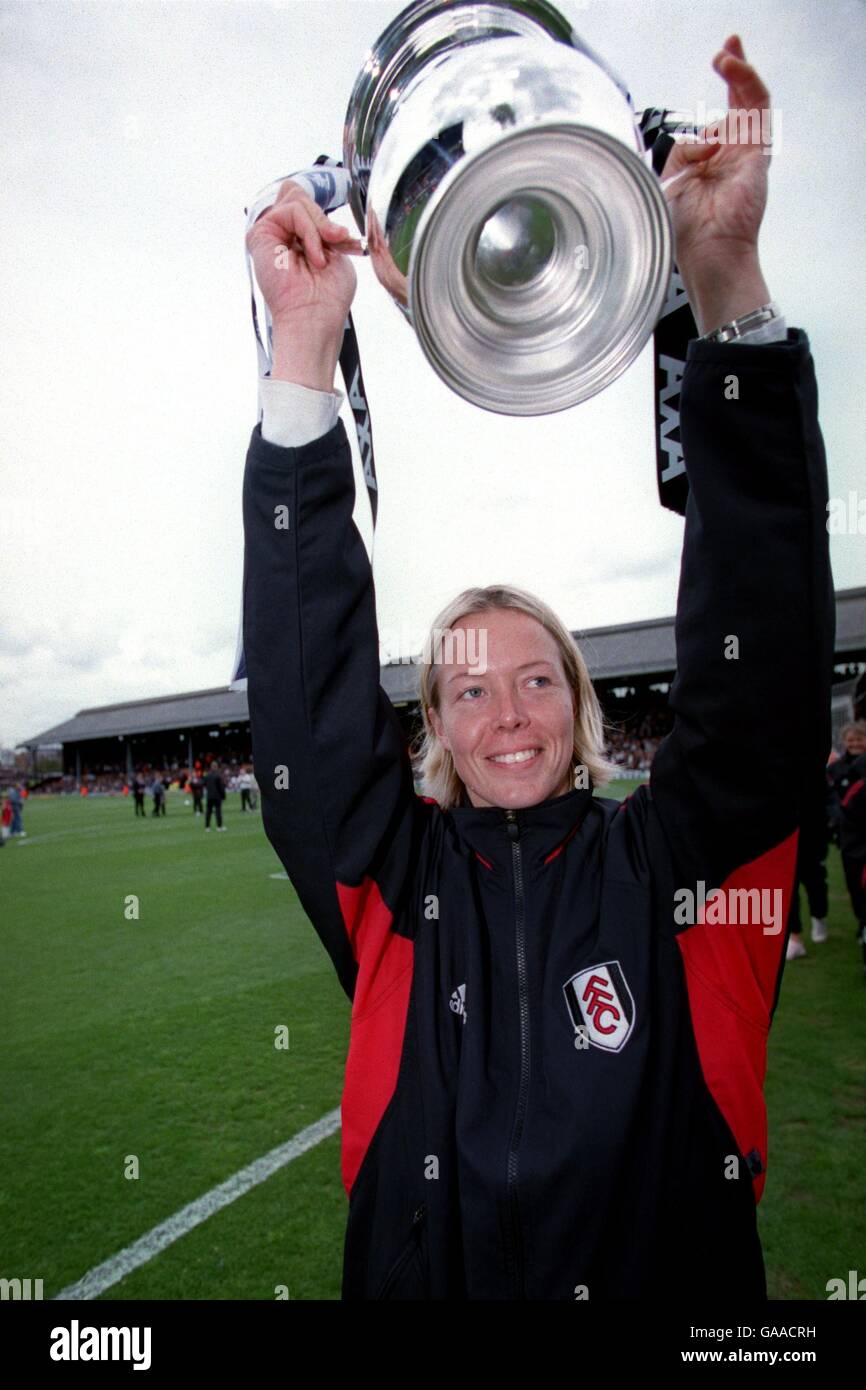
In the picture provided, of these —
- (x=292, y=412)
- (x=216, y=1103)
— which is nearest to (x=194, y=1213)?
(x=216, y=1103)

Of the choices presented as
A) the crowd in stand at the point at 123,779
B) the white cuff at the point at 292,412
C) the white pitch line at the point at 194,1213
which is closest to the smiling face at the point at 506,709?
the white cuff at the point at 292,412

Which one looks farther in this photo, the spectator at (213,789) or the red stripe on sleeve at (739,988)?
the spectator at (213,789)

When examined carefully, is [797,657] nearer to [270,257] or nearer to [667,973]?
[667,973]

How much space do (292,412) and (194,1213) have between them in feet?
11.2

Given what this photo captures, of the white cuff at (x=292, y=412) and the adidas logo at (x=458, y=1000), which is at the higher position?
the white cuff at (x=292, y=412)

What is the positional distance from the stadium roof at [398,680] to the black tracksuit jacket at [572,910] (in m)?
19.3

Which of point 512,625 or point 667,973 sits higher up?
point 512,625

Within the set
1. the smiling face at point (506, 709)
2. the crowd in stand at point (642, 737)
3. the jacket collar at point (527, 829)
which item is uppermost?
the crowd in stand at point (642, 737)

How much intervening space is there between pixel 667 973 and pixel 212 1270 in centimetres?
254

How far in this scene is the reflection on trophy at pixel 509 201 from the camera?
106 cm

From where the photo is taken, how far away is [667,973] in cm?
153

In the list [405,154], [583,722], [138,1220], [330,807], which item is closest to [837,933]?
[138,1220]

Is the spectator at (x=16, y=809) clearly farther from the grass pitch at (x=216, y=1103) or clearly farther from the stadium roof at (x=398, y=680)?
the grass pitch at (x=216, y=1103)

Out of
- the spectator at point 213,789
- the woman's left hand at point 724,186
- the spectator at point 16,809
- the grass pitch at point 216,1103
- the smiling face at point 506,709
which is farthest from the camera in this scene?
the spectator at point 16,809
